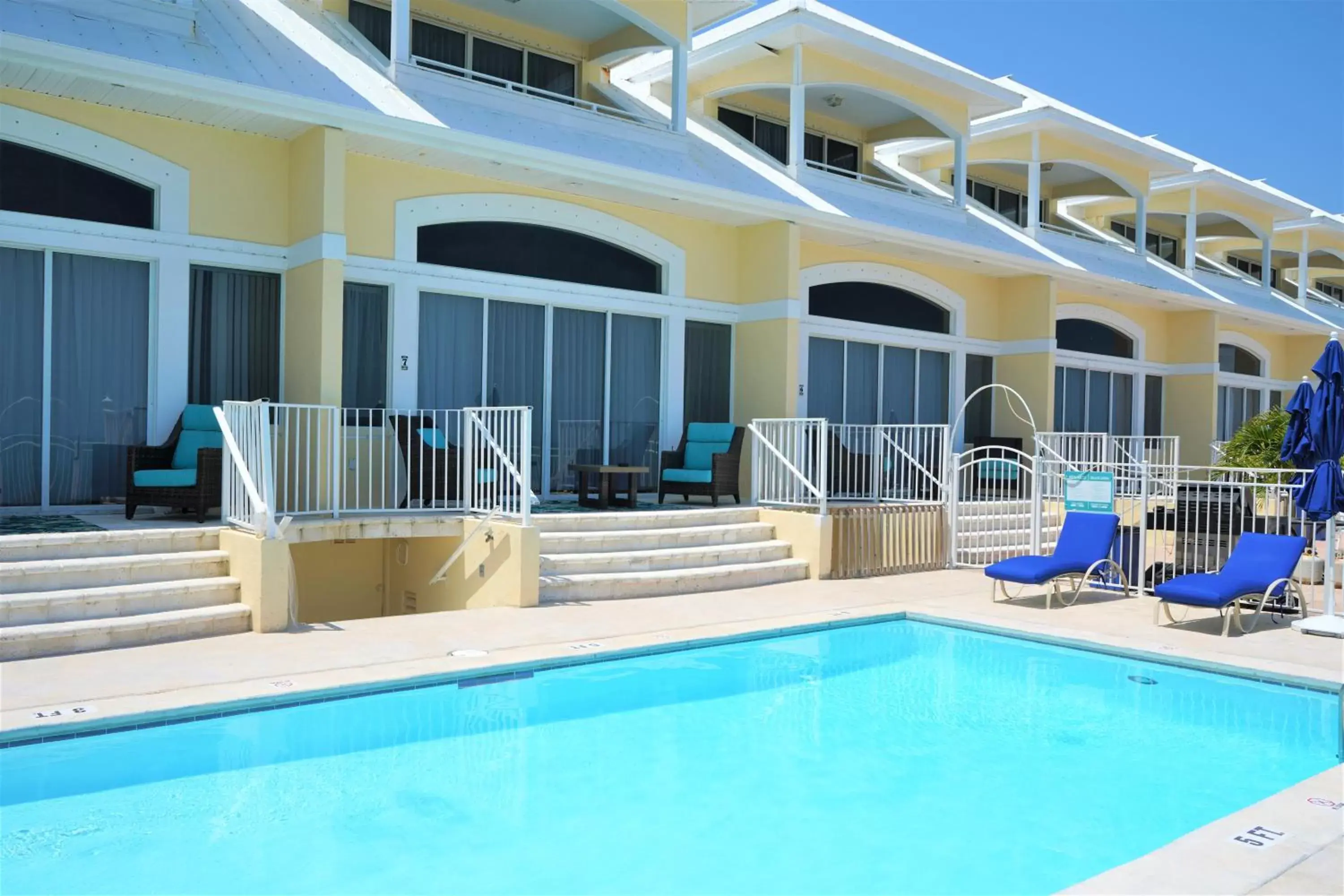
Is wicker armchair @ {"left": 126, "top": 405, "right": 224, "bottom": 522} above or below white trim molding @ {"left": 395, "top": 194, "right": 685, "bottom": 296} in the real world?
below

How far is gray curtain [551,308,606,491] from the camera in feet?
41.9

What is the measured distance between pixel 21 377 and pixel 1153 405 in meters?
19.6

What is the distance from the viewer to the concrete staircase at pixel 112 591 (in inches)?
281

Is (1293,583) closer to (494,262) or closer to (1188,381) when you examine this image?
(494,262)

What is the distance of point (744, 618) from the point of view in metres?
9.13

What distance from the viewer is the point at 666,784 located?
551 cm

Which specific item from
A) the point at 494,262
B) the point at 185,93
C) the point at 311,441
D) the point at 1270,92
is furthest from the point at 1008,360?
the point at 185,93

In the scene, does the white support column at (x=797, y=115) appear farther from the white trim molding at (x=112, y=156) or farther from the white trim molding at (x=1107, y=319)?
the white trim molding at (x=112, y=156)

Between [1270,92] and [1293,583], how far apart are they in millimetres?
14691

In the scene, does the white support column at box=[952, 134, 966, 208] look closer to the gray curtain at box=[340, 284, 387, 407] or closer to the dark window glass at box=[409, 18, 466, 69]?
the dark window glass at box=[409, 18, 466, 69]

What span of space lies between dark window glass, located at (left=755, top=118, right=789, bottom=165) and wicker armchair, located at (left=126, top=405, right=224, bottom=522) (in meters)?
9.50

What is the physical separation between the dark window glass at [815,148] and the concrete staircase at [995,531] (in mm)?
6358

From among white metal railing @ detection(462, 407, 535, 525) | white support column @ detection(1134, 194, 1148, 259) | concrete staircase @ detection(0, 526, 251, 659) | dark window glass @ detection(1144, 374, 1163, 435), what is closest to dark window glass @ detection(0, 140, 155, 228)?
concrete staircase @ detection(0, 526, 251, 659)

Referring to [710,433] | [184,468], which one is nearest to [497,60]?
[710,433]
